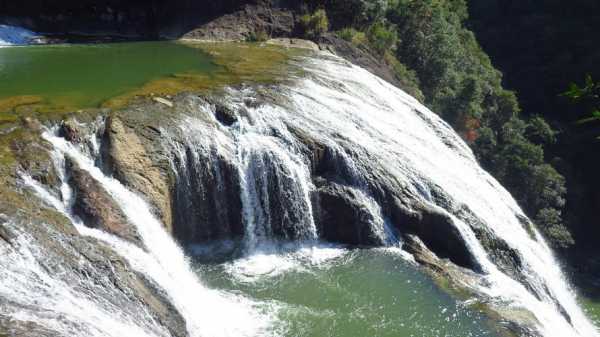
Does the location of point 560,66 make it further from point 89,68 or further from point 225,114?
point 225,114

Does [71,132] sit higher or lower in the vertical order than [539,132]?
higher

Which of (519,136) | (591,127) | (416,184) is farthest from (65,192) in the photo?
(591,127)

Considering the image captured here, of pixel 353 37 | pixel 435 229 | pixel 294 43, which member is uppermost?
pixel 353 37

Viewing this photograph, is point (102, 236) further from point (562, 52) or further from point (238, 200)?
point (562, 52)

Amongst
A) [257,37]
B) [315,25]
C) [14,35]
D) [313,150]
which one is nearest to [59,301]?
[313,150]

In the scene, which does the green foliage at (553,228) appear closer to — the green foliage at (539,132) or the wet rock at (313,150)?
the green foliage at (539,132)

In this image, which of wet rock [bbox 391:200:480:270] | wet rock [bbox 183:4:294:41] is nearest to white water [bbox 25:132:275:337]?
wet rock [bbox 391:200:480:270]

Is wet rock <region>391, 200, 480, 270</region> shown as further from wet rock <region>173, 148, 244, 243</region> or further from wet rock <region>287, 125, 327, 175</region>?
wet rock <region>173, 148, 244, 243</region>
